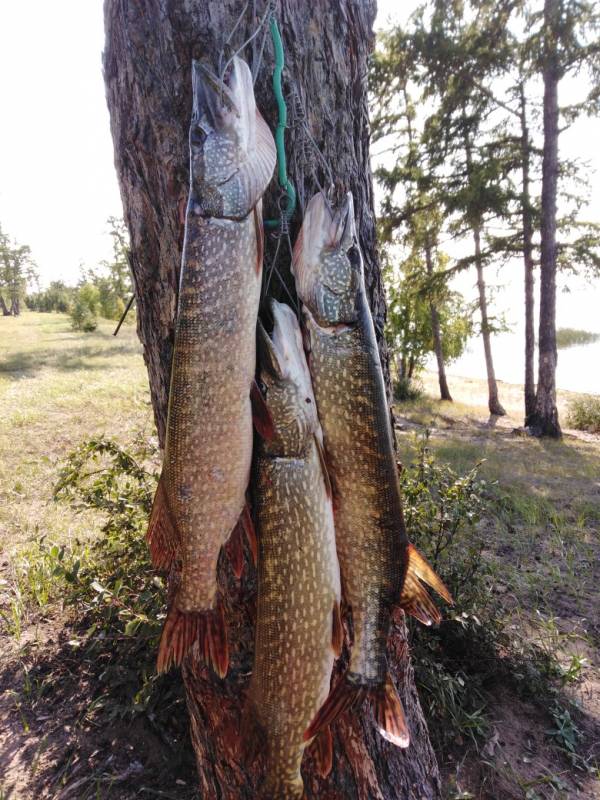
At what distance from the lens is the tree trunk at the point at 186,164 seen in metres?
1.55

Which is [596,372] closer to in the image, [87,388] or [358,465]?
[87,388]

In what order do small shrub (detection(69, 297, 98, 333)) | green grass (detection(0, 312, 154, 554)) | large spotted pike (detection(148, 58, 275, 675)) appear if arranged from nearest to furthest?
large spotted pike (detection(148, 58, 275, 675)) → green grass (detection(0, 312, 154, 554)) → small shrub (detection(69, 297, 98, 333))

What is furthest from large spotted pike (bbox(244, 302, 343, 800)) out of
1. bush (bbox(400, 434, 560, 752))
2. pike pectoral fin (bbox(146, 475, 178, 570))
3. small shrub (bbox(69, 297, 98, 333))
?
small shrub (bbox(69, 297, 98, 333))

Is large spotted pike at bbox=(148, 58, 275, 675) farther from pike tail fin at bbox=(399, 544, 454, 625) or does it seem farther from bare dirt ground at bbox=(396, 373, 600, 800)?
bare dirt ground at bbox=(396, 373, 600, 800)

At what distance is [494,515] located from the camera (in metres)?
5.37

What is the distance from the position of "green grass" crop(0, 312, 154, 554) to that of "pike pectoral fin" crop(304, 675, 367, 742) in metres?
2.18

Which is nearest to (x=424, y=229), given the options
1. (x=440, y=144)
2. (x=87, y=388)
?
(x=440, y=144)

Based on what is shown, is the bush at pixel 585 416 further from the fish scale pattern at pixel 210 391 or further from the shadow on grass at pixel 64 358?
the fish scale pattern at pixel 210 391

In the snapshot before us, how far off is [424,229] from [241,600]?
503 inches

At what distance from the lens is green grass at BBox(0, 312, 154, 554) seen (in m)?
4.82

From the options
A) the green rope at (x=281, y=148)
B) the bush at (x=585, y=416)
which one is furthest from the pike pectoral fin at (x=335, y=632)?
the bush at (x=585, y=416)

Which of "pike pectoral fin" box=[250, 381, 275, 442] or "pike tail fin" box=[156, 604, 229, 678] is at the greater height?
"pike pectoral fin" box=[250, 381, 275, 442]

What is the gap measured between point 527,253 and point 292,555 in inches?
514

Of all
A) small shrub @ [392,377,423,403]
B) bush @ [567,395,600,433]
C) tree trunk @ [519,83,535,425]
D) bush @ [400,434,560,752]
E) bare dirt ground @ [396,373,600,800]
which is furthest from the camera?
small shrub @ [392,377,423,403]
